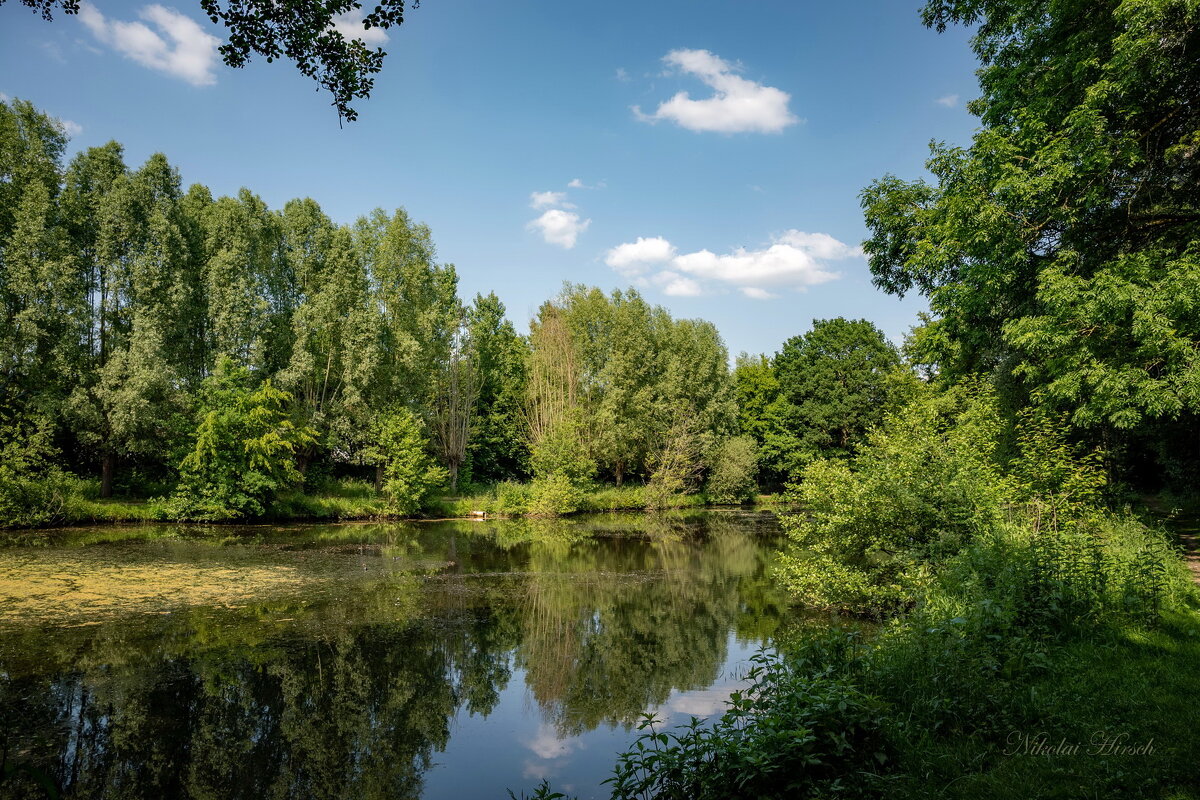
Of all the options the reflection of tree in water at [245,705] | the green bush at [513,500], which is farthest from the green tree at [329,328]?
the reflection of tree in water at [245,705]

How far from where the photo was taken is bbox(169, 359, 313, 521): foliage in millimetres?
23172

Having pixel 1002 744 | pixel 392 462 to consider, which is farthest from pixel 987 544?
pixel 392 462

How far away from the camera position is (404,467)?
28.1m

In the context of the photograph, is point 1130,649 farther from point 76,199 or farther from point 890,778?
point 76,199

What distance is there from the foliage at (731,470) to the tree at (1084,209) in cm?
2514

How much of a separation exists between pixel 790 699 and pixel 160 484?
1113 inches

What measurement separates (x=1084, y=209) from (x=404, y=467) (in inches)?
984

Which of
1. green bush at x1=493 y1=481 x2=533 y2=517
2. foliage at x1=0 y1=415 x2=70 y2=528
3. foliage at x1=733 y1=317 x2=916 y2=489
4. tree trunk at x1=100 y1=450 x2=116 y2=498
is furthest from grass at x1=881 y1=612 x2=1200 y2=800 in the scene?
foliage at x1=733 y1=317 x2=916 y2=489

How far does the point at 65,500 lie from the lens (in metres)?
21.0

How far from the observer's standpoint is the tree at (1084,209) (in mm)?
9516

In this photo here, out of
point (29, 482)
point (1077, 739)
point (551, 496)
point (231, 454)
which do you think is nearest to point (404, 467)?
point (231, 454)

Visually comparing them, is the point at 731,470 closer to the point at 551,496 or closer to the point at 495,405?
the point at 551,496

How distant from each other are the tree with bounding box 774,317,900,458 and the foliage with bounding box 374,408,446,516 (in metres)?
22.8

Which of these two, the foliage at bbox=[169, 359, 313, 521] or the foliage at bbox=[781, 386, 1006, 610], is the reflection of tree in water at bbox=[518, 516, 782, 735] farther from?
the foliage at bbox=[169, 359, 313, 521]
